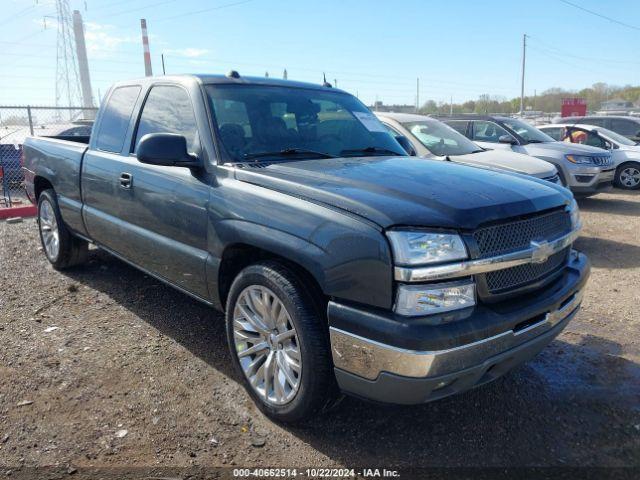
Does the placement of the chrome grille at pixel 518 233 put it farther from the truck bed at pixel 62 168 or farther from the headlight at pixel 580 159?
the headlight at pixel 580 159

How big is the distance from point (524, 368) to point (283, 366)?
1781mm

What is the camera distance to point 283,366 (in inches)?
112

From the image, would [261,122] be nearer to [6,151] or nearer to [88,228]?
[88,228]

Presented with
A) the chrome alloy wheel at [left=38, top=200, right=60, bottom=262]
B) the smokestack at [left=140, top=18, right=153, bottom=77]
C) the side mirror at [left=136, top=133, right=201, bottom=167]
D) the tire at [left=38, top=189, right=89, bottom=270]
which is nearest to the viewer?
the side mirror at [left=136, top=133, right=201, bottom=167]

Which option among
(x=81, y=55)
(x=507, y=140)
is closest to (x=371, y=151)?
(x=507, y=140)

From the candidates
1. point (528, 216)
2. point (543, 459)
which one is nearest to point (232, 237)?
point (528, 216)

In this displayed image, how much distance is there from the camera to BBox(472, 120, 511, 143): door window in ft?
32.2

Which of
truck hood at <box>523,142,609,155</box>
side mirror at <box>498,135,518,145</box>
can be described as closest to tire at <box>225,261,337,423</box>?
side mirror at <box>498,135,518,145</box>

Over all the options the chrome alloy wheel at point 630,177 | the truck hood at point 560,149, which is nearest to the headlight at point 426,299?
the truck hood at point 560,149

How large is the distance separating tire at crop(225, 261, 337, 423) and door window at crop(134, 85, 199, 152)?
1.09 metres

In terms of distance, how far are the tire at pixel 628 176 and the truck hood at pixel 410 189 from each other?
1046 centimetres

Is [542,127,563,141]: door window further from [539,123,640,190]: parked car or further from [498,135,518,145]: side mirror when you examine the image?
[498,135,518,145]: side mirror

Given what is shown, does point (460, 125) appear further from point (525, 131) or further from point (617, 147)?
point (617, 147)

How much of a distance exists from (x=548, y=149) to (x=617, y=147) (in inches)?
148
